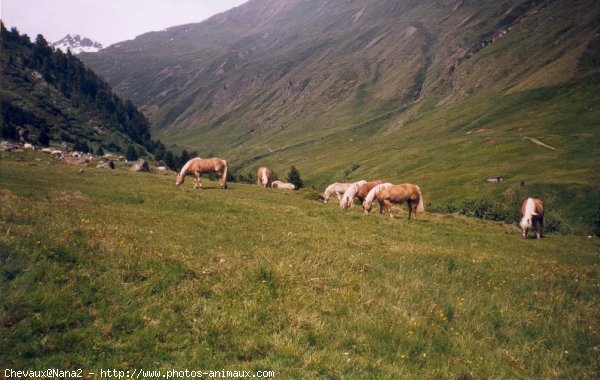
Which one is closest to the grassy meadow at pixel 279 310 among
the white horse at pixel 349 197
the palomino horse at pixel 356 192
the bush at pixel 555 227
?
the white horse at pixel 349 197

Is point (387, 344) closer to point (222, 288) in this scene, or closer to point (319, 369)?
point (319, 369)

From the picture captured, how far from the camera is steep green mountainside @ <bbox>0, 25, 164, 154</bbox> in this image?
9488cm

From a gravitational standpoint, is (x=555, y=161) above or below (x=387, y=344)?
above

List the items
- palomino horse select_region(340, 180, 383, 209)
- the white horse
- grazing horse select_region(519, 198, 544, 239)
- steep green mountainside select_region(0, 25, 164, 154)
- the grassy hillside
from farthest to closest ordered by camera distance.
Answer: steep green mountainside select_region(0, 25, 164, 154), the grassy hillside, palomino horse select_region(340, 180, 383, 209), the white horse, grazing horse select_region(519, 198, 544, 239)

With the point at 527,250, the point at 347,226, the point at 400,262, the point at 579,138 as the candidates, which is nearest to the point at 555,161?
the point at 579,138

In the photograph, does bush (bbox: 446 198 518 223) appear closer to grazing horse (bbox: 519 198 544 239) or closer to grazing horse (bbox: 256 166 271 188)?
grazing horse (bbox: 519 198 544 239)

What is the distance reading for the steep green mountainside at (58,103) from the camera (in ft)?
311

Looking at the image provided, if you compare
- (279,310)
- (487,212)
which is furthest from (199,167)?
(487,212)

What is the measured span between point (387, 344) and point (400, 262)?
21.2 ft

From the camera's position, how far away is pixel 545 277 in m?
14.3

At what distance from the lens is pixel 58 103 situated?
128 m

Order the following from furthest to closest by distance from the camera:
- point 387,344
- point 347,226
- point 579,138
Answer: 1. point 579,138
2. point 347,226
3. point 387,344

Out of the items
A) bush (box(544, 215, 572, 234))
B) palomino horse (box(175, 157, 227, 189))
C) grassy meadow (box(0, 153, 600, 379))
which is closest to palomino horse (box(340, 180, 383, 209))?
palomino horse (box(175, 157, 227, 189))

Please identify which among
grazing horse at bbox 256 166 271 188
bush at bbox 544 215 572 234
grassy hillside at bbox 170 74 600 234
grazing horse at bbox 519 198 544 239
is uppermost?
grassy hillside at bbox 170 74 600 234
